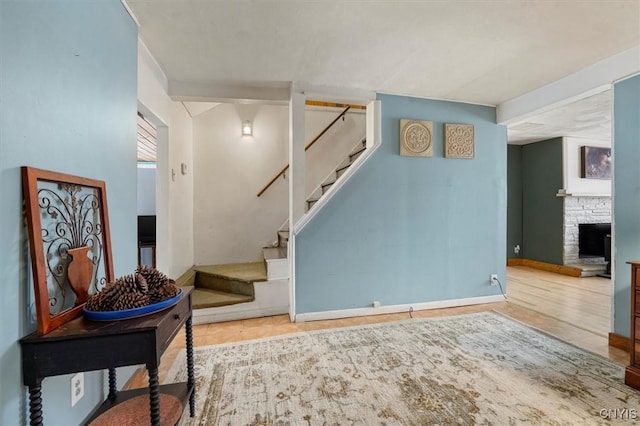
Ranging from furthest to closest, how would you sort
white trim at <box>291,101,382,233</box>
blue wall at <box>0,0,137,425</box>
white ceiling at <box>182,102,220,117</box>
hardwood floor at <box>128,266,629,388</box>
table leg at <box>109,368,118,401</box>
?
white ceiling at <box>182,102,220,117</box> → white trim at <box>291,101,382,233</box> → hardwood floor at <box>128,266,629,388</box> → table leg at <box>109,368,118,401</box> → blue wall at <box>0,0,137,425</box>

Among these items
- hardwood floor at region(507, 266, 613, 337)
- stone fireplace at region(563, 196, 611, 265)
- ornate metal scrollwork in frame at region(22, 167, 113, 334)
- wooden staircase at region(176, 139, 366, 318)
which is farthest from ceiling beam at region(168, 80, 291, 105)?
stone fireplace at region(563, 196, 611, 265)

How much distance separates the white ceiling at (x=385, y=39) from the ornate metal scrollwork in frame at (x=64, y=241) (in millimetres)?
1323

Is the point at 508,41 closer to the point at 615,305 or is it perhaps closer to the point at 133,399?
the point at 615,305

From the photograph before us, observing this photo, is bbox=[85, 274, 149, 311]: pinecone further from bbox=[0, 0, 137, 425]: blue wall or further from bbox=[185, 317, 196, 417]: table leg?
bbox=[185, 317, 196, 417]: table leg

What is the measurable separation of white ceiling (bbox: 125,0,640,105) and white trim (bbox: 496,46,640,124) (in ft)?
0.33

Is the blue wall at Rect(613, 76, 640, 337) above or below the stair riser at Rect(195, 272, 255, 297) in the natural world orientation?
above

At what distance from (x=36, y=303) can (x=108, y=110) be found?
1.14 metres

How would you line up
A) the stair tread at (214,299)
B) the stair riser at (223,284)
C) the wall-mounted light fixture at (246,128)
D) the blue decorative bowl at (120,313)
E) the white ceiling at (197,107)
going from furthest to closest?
the wall-mounted light fixture at (246,128)
the white ceiling at (197,107)
the stair riser at (223,284)
the stair tread at (214,299)
the blue decorative bowl at (120,313)

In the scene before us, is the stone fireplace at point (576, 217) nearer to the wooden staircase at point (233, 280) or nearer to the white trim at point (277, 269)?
the wooden staircase at point (233, 280)

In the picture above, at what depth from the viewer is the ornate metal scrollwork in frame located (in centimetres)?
105

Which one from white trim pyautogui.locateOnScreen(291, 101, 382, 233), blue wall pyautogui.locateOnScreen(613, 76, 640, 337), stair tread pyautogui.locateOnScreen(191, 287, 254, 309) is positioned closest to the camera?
blue wall pyautogui.locateOnScreen(613, 76, 640, 337)

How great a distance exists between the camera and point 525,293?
13.1ft

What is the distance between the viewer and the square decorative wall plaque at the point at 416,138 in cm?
332

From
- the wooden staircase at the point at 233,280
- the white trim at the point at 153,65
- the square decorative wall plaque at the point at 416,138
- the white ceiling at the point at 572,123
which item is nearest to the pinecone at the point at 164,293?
the wooden staircase at the point at 233,280
